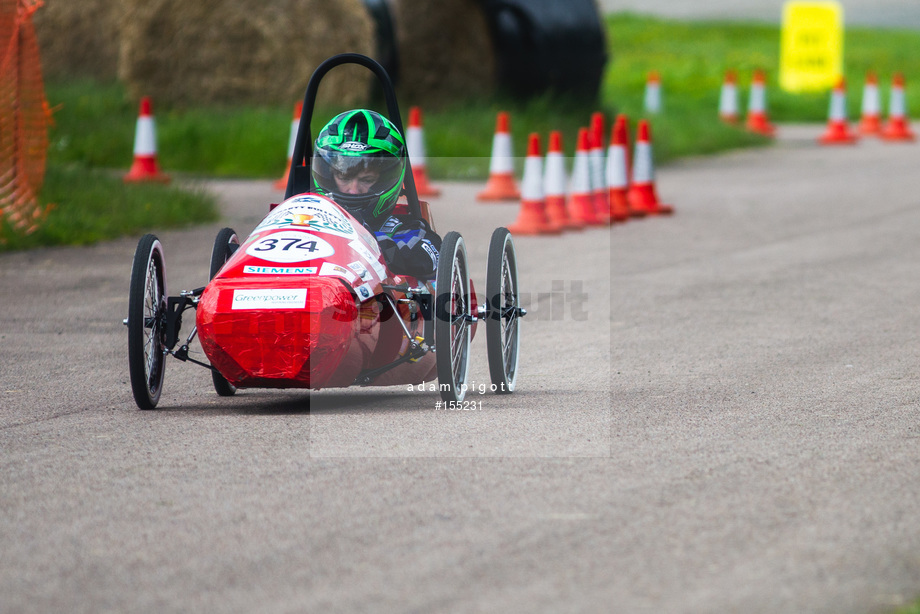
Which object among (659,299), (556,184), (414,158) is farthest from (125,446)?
(414,158)

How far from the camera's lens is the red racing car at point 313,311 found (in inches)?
211

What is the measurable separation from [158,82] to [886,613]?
1513 centimetres

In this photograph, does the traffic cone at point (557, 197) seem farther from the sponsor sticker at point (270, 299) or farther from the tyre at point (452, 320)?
the sponsor sticker at point (270, 299)

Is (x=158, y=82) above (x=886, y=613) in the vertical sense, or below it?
above

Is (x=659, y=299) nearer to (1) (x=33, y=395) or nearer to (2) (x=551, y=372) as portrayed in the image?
(2) (x=551, y=372)

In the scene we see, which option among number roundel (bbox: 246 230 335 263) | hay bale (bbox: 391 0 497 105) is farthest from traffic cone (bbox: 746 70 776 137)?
number roundel (bbox: 246 230 335 263)

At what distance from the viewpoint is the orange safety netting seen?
35.8 ft

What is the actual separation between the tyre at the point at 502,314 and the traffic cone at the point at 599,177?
6.51 m

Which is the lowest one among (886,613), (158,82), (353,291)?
(886,613)

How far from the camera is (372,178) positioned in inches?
245

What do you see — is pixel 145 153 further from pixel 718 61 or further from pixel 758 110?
pixel 718 61

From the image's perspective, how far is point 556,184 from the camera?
1259cm

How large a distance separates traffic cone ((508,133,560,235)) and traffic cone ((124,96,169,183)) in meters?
4.00

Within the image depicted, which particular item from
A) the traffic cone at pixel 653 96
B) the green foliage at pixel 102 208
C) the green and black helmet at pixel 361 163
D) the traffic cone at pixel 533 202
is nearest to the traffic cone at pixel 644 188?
the traffic cone at pixel 533 202
